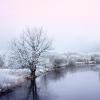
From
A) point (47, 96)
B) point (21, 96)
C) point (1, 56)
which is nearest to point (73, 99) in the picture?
point (47, 96)

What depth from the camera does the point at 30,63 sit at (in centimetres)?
1659

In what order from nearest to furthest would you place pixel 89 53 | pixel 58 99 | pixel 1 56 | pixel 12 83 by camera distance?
pixel 58 99 < pixel 12 83 < pixel 1 56 < pixel 89 53

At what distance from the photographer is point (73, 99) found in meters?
9.72

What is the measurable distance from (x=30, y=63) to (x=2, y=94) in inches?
250

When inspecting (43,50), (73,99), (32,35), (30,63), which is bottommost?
(73,99)

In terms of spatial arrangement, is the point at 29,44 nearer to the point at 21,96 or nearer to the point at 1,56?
the point at 21,96

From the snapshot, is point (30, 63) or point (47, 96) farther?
point (30, 63)

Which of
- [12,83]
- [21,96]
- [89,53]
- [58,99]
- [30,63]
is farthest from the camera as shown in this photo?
[89,53]

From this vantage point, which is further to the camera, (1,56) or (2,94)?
(1,56)

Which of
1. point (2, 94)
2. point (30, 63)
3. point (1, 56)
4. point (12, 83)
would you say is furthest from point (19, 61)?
point (1, 56)

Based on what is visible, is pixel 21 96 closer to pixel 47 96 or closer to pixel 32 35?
pixel 47 96

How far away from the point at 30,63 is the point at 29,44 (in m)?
1.62

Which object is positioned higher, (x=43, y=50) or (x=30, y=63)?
(x=43, y=50)

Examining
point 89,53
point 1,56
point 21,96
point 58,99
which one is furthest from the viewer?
point 89,53
